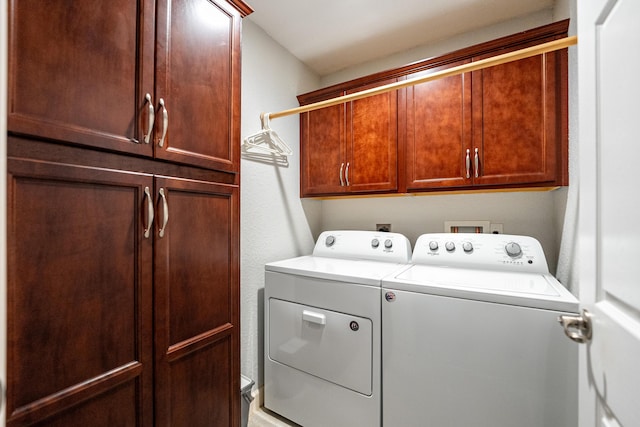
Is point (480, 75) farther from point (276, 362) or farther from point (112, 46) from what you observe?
point (276, 362)

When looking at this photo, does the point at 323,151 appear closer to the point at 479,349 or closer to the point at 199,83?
the point at 199,83

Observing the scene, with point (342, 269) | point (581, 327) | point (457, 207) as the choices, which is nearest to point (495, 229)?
point (457, 207)

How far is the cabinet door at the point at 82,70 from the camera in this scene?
693mm

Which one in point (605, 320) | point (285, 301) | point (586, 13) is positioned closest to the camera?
point (605, 320)

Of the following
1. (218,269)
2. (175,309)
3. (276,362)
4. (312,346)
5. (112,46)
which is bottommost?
(276,362)

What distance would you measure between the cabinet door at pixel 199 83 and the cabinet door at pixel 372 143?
3.12 ft

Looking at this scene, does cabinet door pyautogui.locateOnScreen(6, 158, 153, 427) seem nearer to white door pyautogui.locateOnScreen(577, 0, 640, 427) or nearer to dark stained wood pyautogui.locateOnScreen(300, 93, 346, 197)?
white door pyautogui.locateOnScreen(577, 0, 640, 427)

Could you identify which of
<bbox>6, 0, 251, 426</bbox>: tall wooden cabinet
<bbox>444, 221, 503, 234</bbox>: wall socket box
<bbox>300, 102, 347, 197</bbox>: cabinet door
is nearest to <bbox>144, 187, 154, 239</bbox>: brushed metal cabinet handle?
<bbox>6, 0, 251, 426</bbox>: tall wooden cabinet

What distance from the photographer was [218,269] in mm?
1181

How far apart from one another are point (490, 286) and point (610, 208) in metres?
0.72

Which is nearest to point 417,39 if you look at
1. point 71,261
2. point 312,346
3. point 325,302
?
point 325,302

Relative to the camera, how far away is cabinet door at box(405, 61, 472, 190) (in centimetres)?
164

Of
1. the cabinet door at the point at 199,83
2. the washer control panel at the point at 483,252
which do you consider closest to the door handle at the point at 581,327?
the washer control panel at the point at 483,252

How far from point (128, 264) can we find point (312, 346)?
1043mm
